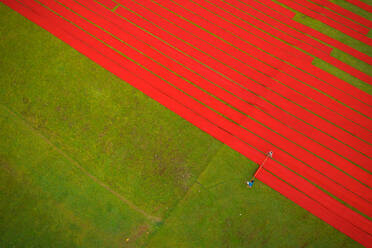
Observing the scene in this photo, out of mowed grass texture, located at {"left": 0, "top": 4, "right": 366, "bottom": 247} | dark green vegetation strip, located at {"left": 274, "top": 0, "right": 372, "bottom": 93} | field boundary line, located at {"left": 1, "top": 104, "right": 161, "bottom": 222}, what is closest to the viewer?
mowed grass texture, located at {"left": 0, "top": 4, "right": 366, "bottom": 247}

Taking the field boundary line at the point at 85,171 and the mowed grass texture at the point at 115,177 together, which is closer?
the mowed grass texture at the point at 115,177

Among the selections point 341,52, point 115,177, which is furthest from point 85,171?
point 341,52

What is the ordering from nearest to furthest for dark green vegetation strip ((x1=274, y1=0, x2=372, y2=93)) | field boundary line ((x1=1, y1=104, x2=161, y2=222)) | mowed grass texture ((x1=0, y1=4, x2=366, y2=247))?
mowed grass texture ((x1=0, y1=4, x2=366, y2=247)) < field boundary line ((x1=1, y1=104, x2=161, y2=222)) < dark green vegetation strip ((x1=274, y1=0, x2=372, y2=93))

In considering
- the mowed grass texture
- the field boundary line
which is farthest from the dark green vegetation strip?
the field boundary line

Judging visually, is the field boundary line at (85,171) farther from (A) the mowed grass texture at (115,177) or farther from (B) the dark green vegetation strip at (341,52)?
(B) the dark green vegetation strip at (341,52)

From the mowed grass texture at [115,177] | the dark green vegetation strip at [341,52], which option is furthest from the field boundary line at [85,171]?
the dark green vegetation strip at [341,52]

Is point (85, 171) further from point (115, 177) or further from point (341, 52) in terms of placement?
point (341, 52)

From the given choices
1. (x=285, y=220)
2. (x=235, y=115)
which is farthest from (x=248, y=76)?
(x=285, y=220)

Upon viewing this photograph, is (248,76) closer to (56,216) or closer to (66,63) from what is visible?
(66,63)

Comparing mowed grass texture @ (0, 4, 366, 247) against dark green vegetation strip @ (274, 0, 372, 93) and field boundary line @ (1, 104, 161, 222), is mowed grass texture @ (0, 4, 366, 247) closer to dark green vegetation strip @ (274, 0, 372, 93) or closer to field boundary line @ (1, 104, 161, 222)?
field boundary line @ (1, 104, 161, 222)
